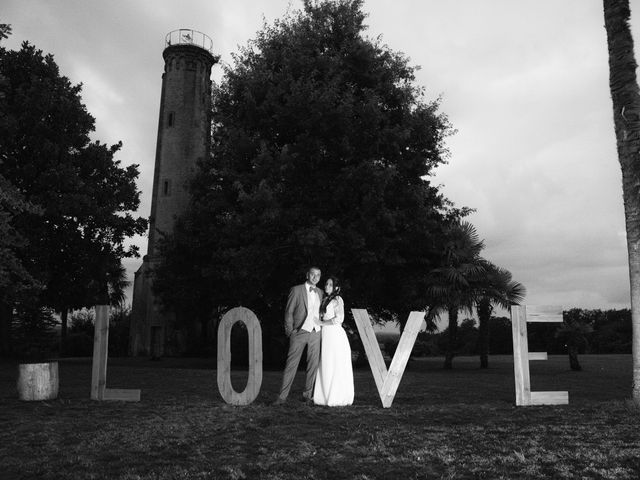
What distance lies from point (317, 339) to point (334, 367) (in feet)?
1.83

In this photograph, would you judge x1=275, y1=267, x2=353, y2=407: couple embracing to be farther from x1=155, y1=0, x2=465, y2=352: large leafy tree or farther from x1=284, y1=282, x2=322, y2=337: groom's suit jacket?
x1=155, y1=0, x2=465, y2=352: large leafy tree

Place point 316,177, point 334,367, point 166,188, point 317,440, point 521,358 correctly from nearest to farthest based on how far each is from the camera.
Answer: point 317,440, point 521,358, point 334,367, point 316,177, point 166,188

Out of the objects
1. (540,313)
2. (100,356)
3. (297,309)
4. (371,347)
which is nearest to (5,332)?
(100,356)

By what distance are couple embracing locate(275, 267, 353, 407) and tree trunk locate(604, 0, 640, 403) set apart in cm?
473

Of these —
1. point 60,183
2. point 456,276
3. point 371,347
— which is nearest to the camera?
point 371,347

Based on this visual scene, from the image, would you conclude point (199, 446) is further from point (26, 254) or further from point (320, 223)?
point (26, 254)

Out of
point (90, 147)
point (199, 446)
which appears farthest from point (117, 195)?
point (199, 446)

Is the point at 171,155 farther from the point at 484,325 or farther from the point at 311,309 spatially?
the point at 311,309

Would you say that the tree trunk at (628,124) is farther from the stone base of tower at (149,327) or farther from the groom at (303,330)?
the stone base of tower at (149,327)

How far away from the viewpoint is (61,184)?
2486cm

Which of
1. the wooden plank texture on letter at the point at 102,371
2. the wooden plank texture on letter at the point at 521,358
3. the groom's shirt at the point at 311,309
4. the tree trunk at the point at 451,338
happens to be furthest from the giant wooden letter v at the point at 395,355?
the tree trunk at the point at 451,338

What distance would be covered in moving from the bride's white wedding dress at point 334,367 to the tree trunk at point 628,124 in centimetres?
463

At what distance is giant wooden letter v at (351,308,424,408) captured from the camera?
953 cm

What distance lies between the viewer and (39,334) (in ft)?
82.9
